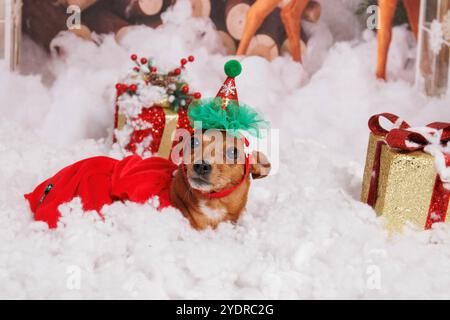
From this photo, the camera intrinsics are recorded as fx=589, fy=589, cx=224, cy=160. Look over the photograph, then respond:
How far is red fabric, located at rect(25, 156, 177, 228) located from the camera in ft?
5.27

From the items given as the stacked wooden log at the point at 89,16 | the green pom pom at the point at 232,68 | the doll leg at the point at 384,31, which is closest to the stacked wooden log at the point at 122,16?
the stacked wooden log at the point at 89,16

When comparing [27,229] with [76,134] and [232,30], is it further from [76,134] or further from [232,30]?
[232,30]

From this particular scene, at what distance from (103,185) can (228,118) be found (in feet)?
1.35

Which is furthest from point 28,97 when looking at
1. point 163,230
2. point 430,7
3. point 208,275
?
point 430,7

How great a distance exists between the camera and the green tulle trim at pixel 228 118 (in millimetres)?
1529

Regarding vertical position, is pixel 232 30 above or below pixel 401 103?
above

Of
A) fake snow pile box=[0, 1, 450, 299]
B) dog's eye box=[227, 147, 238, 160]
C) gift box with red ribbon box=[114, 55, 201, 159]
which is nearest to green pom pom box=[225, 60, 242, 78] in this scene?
dog's eye box=[227, 147, 238, 160]

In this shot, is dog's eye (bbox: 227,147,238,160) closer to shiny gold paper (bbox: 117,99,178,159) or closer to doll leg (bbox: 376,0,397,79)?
shiny gold paper (bbox: 117,99,178,159)

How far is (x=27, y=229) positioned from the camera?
159 centimetres

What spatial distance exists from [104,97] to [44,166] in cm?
54

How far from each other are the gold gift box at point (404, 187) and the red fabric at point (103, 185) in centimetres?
60

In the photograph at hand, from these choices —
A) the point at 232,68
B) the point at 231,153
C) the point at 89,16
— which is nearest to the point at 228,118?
the point at 231,153

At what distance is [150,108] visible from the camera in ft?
7.59

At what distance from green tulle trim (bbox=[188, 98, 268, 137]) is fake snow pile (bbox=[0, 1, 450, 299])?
259 millimetres
